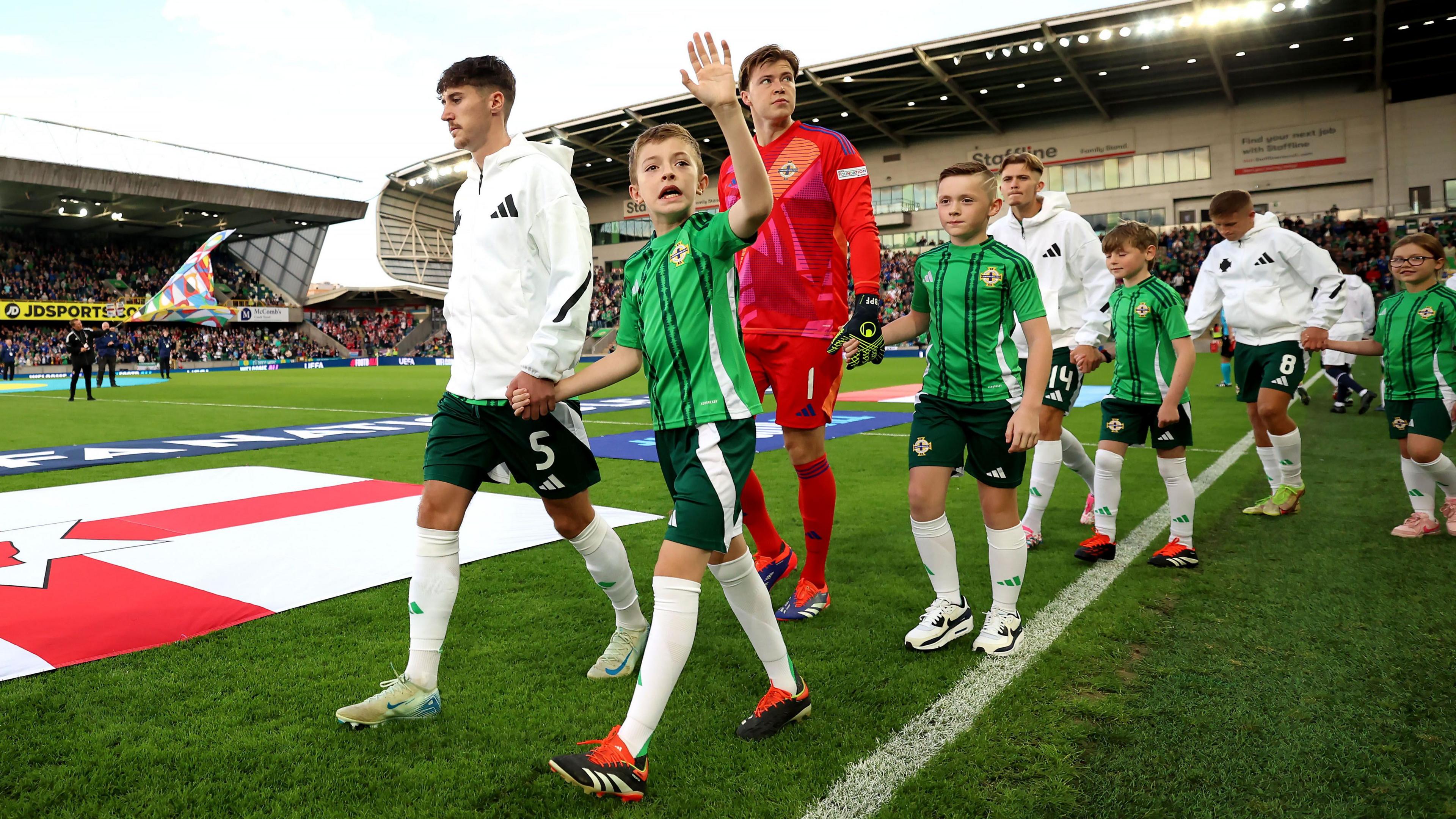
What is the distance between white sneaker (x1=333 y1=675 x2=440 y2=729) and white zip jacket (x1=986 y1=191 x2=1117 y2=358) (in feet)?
11.6

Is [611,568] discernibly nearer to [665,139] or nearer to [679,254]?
[679,254]

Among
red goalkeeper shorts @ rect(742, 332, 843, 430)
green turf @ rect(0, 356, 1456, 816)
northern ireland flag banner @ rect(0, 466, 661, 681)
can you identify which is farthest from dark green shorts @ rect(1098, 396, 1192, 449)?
northern ireland flag banner @ rect(0, 466, 661, 681)

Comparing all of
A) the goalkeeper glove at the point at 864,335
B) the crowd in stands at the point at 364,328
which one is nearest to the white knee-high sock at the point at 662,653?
the goalkeeper glove at the point at 864,335

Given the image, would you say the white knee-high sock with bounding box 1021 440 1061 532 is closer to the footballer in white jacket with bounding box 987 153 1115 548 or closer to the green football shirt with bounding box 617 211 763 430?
the footballer in white jacket with bounding box 987 153 1115 548

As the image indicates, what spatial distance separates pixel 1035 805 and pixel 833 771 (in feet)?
1.55

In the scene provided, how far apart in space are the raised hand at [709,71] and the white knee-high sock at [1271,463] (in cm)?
467

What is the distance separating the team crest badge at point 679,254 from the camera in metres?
2.26

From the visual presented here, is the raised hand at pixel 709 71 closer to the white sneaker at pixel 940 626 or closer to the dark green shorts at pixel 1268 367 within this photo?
the white sneaker at pixel 940 626

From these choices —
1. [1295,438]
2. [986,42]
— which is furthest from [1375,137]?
[1295,438]

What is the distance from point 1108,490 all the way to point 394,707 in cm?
351

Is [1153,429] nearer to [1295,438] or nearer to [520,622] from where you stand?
[1295,438]

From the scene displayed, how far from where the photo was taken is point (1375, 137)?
34.3 metres

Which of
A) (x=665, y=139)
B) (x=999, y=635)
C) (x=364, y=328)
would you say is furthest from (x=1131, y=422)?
(x=364, y=328)

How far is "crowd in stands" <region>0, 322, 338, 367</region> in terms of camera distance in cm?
3912
